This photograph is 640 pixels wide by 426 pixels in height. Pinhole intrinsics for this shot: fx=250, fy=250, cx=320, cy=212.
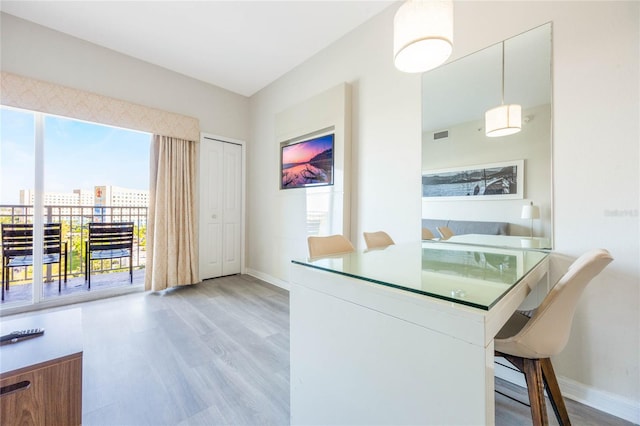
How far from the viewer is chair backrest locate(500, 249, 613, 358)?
891mm

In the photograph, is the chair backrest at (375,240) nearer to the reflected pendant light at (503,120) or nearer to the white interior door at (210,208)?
the reflected pendant light at (503,120)

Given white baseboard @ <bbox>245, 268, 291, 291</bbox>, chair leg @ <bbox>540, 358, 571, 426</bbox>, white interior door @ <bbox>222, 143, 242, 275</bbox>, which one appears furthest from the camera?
white interior door @ <bbox>222, 143, 242, 275</bbox>

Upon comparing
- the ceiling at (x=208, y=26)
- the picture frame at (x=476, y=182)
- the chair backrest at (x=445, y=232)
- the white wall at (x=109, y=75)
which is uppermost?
the ceiling at (x=208, y=26)

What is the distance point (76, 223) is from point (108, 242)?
2.44 ft

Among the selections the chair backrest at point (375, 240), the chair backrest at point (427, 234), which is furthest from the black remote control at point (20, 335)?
the chair backrest at point (427, 234)

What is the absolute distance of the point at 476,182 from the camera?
199 centimetres

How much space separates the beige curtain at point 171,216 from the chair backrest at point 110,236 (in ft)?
2.05

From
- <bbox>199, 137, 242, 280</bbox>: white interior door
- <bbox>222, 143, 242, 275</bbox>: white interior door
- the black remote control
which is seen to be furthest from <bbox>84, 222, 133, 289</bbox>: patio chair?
the black remote control

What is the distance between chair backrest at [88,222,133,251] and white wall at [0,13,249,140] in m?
1.75

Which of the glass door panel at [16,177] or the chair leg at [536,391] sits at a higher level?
the glass door panel at [16,177]

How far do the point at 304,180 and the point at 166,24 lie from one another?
224cm

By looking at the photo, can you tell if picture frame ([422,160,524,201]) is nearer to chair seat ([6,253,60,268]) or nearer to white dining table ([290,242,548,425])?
white dining table ([290,242,548,425])

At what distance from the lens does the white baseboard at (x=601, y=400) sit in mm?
1341

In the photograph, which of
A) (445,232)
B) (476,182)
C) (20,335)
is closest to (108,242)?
(20,335)
